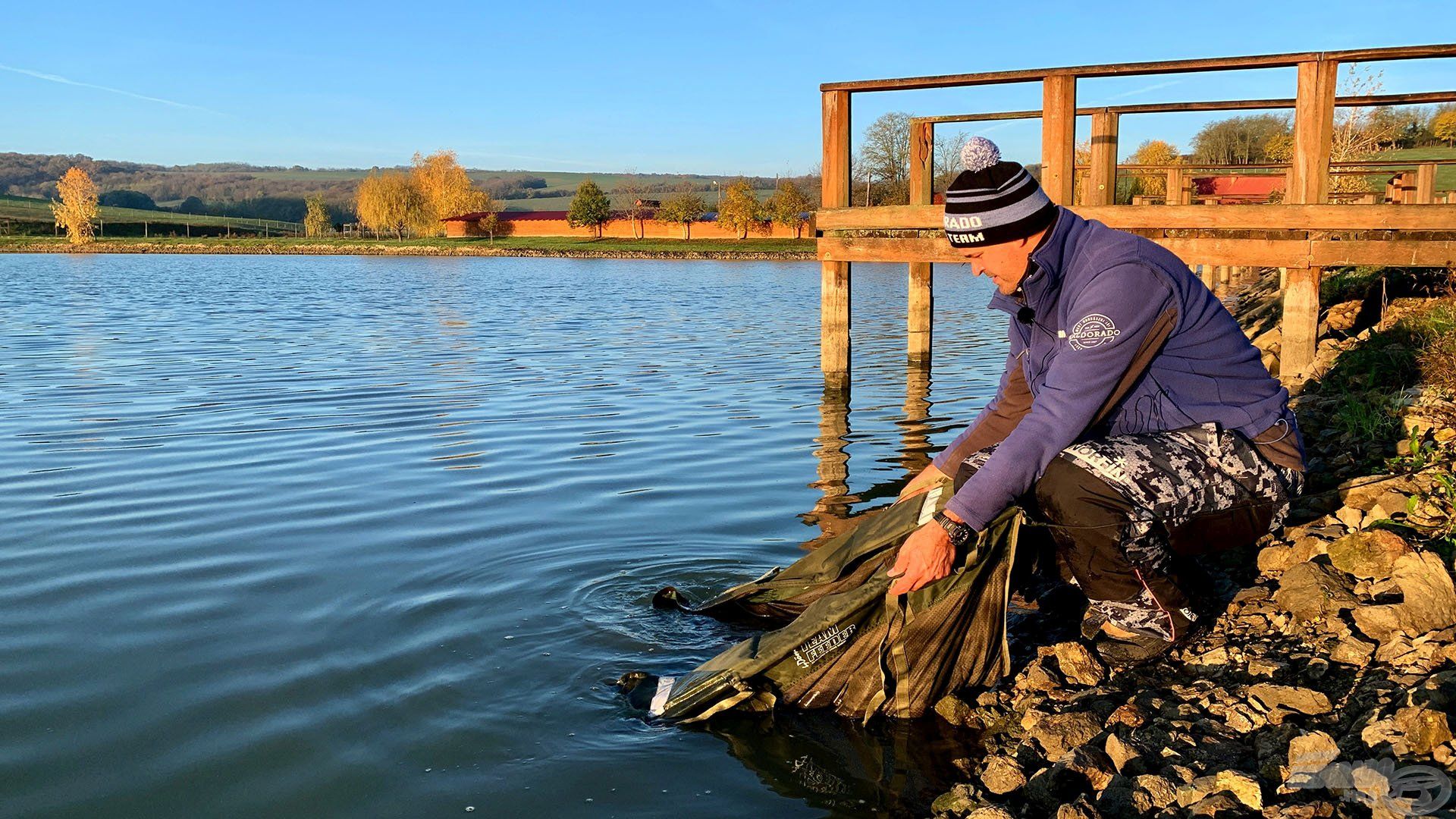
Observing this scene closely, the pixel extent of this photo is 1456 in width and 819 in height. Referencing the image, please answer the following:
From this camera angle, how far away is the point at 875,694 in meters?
4.05

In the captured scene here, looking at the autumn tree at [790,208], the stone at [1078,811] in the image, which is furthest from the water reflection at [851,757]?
the autumn tree at [790,208]

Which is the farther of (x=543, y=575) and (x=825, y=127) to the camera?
(x=825, y=127)

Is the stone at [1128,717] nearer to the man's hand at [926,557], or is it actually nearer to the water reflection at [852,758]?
the water reflection at [852,758]

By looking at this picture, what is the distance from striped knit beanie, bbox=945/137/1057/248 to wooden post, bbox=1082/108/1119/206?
7.39 metres

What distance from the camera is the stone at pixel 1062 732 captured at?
141 inches

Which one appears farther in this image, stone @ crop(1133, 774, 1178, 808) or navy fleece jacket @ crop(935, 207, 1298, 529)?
navy fleece jacket @ crop(935, 207, 1298, 529)

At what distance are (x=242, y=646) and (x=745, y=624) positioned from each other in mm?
2092

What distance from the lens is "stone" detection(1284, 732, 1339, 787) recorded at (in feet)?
10.0

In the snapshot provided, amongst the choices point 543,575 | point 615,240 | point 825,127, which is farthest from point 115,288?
point 615,240

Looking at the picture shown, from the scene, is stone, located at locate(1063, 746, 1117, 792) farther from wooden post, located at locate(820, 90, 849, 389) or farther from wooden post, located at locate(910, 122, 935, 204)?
wooden post, located at locate(910, 122, 935, 204)

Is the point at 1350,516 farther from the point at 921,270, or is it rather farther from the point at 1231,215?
the point at 921,270

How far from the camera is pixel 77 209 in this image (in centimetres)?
11644

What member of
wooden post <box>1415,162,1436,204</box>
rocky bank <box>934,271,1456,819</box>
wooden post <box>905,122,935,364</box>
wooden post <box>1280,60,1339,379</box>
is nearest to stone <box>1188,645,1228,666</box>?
rocky bank <box>934,271,1456,819</box>

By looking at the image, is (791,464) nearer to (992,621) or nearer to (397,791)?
(992,621)
